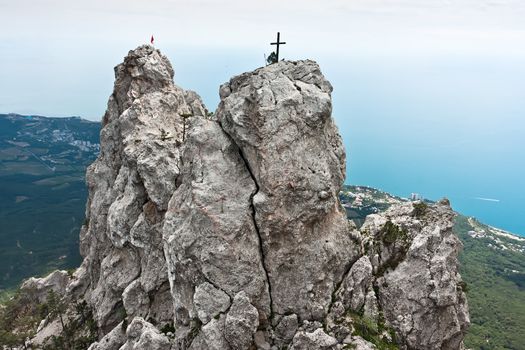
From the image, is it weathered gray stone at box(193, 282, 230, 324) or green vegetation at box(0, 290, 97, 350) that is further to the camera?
green vegetation at box(0, 290, 97, 350)

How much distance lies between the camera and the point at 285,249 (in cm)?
3306

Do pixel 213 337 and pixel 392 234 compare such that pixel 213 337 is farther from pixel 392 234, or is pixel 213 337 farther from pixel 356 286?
pixel 392 234

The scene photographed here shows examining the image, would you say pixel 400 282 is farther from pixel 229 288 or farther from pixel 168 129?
pixel 168 129

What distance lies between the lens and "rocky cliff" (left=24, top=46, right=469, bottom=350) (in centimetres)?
3225

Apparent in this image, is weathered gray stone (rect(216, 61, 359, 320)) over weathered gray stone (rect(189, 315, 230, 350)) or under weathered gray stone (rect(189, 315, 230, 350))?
over

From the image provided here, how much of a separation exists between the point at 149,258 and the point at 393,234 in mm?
23658

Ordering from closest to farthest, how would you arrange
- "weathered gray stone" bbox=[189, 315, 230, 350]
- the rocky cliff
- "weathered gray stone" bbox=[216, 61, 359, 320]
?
"weathered gray stone" bbox=[189, 315, 230, 350] < the rocky cliff < "weathered gray stone" bbox=[216, 61, 359, 320]

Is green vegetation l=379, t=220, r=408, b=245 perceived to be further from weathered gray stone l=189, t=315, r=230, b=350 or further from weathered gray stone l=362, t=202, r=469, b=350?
weathered gray stone l=189, t=315, r=230, b=350

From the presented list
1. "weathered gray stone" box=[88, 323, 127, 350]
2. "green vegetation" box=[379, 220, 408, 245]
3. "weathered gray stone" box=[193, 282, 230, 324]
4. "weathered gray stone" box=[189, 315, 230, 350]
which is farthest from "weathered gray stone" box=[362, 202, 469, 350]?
"weathered gray stone" box=[88, 323, 127, 350]

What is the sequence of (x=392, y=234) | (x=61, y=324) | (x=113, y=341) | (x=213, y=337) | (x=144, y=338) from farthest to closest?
(x=61, y=324), (x=113, y=341), (x=392, y=234), (x=144, y=338), (x=213, y=337)

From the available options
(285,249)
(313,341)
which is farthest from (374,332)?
(285,249)

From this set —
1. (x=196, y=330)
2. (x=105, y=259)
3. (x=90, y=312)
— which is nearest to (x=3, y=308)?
(x=90, y=312)

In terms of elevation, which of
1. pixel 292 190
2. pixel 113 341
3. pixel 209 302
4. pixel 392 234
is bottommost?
pixel 113 341

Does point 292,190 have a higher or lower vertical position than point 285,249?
higher
